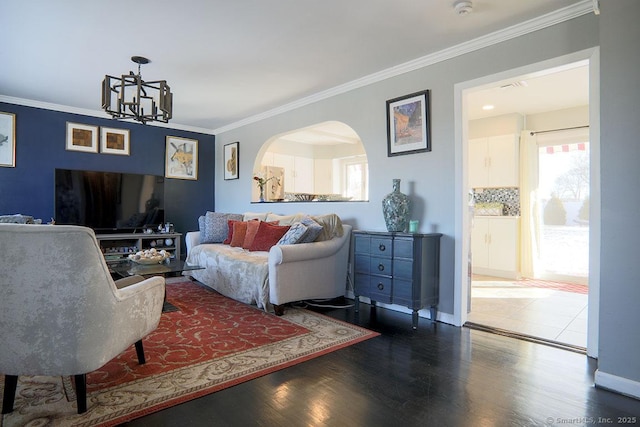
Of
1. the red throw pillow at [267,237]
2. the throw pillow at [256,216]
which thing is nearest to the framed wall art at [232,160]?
the throw pillow at [256,216]

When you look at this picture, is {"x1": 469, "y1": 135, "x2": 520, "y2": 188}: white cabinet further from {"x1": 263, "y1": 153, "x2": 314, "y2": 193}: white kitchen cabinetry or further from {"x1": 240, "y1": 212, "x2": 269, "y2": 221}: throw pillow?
{"x1": 263, "y1": 153, "x2": 314, "y2": 193}: white kitchen cabinetry

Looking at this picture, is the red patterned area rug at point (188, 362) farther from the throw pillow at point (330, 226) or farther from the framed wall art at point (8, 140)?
the framed wall art at point (8, 140)

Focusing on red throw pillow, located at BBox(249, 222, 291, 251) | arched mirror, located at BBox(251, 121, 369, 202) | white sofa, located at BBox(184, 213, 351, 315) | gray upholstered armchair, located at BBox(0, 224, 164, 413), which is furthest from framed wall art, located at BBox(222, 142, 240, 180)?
gray upholstered armchair, located at BBox(0, 224, 164, 413)

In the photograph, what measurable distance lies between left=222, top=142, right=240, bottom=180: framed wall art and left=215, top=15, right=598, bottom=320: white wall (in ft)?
→ 6.05

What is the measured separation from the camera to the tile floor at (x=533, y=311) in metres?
3.05

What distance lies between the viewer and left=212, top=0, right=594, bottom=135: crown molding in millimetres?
2607

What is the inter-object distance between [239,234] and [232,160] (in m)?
2.16

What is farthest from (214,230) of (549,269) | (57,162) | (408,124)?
(549,269)

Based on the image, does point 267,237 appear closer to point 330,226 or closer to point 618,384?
point 330,226

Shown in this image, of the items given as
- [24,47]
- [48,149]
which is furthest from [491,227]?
[48,149]

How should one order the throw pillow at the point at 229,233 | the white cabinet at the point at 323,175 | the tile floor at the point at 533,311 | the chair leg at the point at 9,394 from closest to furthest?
the chair leg at the point at 9,394
the tile floor at the point at 533,311
the throw pillow at the point at 229,233
the white cabinet at the point at 323,175

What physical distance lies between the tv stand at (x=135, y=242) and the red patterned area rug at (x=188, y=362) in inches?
95.1

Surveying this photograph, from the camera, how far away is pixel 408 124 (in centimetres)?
365

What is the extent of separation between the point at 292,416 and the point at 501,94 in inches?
175
